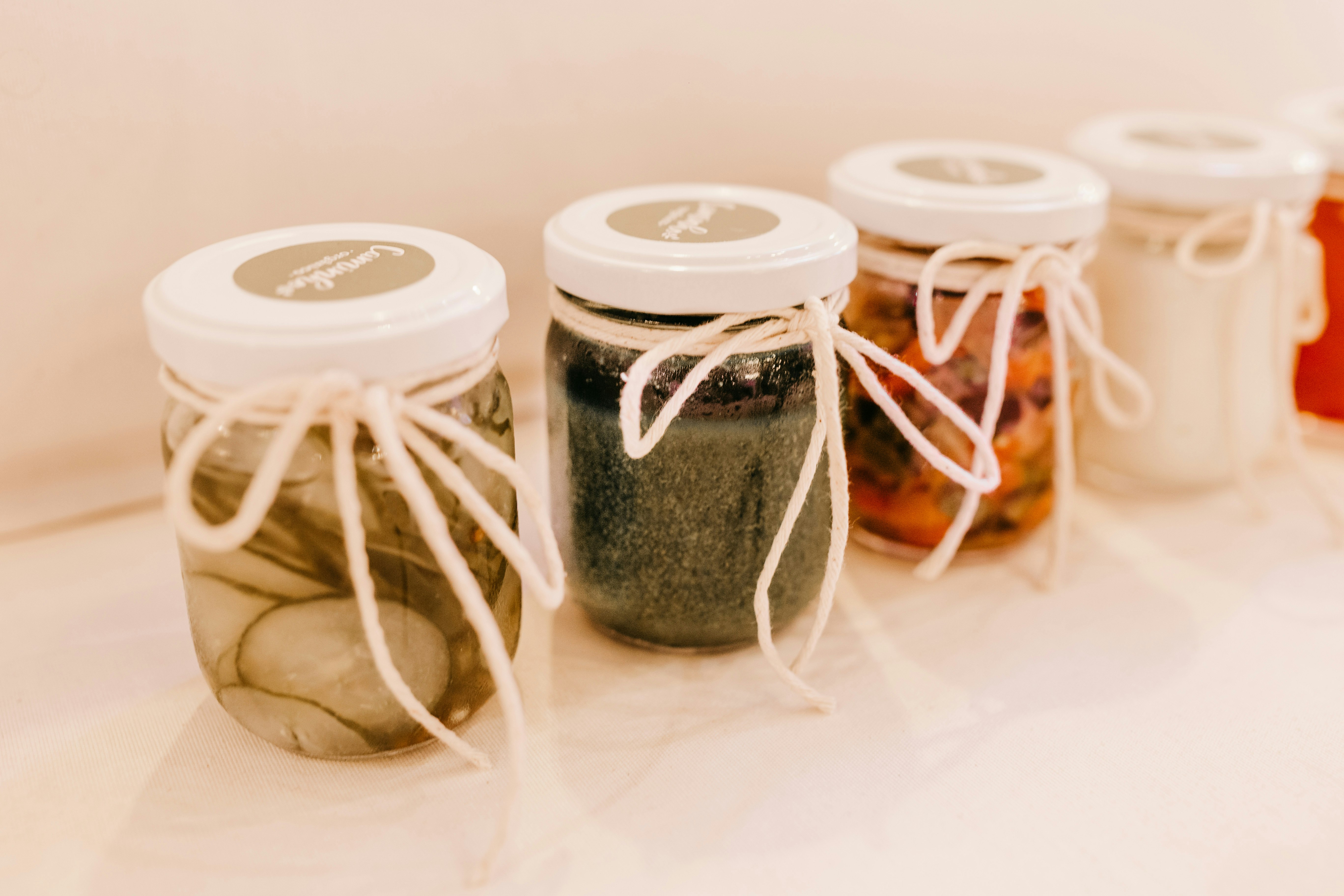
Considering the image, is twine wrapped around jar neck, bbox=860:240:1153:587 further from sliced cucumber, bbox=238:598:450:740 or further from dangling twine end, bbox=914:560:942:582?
sliced cucumber, bbox=238:598:450:740

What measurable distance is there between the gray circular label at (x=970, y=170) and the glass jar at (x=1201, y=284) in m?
0.10

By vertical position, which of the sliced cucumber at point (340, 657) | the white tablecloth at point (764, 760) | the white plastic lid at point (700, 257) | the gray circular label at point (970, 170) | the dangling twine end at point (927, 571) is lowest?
the white tablecloth at point (764, 760)

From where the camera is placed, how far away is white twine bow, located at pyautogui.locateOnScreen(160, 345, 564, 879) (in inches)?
17.3

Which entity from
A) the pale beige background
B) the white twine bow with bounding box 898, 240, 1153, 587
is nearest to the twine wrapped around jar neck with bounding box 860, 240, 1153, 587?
the white twine bow with bounding box 898, 240, 1153, 587

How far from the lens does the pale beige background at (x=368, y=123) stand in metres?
0.64

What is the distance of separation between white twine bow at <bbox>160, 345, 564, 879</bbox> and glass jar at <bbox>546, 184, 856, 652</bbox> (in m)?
0.08

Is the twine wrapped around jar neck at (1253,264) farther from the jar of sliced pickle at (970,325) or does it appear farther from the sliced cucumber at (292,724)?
the sliced cucumber at (292,724)

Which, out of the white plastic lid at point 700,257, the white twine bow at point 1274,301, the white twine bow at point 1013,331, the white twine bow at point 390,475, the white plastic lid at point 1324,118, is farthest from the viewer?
the white plastic lid at point 1324,118

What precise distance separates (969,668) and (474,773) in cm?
32

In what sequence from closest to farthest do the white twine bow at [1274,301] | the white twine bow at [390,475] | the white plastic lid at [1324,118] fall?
the white twine bow at [390,475] < the white twine bow at [1274,301] < the white plastic lid at [1324,118]

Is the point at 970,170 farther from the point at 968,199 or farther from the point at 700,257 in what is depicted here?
the point at 700,257

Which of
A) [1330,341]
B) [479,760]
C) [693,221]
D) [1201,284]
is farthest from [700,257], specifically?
[1330,341]

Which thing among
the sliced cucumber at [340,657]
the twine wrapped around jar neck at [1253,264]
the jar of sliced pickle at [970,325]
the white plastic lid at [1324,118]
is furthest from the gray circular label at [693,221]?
the white plastic lid at [1324,118]

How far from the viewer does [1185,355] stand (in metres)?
0.81
